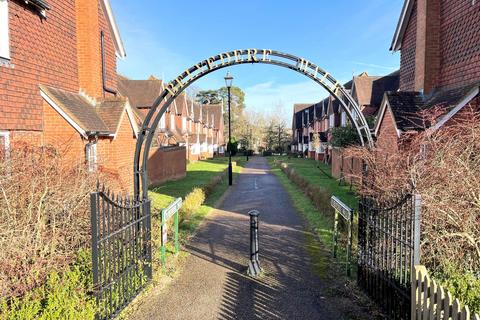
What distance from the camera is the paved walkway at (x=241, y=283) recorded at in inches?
201

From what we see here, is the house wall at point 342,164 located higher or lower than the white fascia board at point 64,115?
lower

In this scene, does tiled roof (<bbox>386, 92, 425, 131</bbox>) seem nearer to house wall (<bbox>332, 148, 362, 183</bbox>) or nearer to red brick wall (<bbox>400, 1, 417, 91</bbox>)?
red brick wall (<bbox>400, 1, 417, 91</bbox>)

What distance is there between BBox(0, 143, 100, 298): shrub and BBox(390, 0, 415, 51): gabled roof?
43.2 feet

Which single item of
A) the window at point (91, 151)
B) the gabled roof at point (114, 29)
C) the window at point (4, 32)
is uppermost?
the gabled roof at point (114, 29)

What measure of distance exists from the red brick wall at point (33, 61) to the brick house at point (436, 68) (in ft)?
29.8

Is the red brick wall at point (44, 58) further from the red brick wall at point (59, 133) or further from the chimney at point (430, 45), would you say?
the chimney at point (430, 45)

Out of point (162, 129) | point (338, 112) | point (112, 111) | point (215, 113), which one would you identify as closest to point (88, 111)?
point (112, 111)

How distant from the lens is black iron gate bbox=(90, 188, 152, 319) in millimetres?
4350

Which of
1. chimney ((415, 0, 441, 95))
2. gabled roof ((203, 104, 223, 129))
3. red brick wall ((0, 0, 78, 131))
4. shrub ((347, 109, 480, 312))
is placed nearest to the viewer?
shrub ((347, 109, 480, 312))

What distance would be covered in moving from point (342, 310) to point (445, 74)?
9.28m

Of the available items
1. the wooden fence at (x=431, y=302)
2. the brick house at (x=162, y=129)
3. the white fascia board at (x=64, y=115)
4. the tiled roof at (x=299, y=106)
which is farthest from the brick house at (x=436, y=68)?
the tiled roof at (x=299, y=106)

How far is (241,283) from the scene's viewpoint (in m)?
6.14

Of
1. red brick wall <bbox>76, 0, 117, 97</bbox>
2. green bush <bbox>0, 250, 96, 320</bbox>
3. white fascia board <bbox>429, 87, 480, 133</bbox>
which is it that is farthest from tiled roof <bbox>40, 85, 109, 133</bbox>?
white fascia board <bbox>429, 87, 480, 133</bbox>

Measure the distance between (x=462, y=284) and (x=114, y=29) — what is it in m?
13.8
